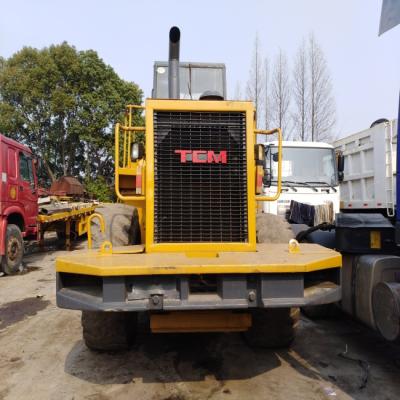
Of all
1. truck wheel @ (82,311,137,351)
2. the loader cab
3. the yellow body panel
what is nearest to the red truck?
the loader cab

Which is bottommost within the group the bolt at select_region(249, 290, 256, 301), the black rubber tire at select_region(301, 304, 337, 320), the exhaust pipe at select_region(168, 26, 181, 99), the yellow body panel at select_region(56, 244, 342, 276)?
the black rubber tire at select_region(301, 304, 337, 320)

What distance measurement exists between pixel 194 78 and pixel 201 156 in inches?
108

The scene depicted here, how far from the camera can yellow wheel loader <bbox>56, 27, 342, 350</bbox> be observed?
2.72 meters

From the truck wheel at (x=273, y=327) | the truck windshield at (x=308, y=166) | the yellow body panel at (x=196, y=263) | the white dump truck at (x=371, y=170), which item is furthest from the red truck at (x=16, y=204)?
the white dump truck at (x=371, y=170)

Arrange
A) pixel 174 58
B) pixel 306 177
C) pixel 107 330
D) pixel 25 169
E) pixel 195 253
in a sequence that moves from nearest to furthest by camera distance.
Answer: pixel 195 253, pixel 107 330, pixel 174 58, pixel 306 177, pixel 25 169

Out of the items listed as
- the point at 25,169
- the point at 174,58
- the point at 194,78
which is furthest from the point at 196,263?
the point at 25,169

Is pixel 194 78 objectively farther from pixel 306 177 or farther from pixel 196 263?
pixel 196 263

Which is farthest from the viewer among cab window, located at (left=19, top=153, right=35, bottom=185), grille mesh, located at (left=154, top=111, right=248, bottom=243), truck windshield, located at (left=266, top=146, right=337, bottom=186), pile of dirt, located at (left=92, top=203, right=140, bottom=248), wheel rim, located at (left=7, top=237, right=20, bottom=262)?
cab window, located at (left=19, top=153, right=35, bottom=185)

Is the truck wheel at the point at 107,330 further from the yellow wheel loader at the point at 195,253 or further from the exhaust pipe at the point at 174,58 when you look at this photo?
the exhaust pipe at the point at 174,58

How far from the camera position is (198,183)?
342cm

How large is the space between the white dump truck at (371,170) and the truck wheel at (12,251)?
282 inches

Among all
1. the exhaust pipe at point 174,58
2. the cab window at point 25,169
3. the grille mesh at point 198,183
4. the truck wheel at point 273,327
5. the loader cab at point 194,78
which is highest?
the loader cab at point 194,78

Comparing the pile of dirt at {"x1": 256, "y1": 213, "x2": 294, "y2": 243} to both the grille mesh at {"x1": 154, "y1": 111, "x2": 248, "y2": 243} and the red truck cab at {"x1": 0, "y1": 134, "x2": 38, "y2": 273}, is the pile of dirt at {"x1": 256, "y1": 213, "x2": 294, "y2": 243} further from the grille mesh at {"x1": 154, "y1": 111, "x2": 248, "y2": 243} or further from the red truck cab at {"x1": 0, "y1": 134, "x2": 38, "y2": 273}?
the red truck cab at {"x1": 0, "y1": 134, "x2": 38, "y2": 273}

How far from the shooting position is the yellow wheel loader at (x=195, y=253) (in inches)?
107
